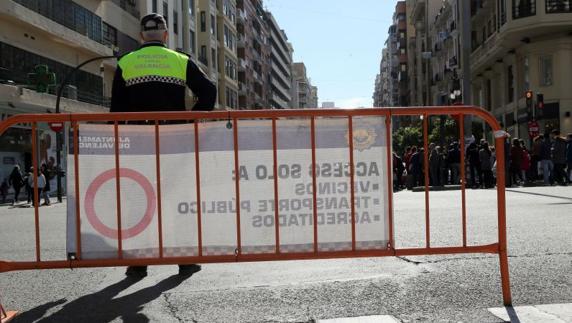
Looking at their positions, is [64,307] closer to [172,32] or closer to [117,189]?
[117,189]

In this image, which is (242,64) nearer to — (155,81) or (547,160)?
(547,160)

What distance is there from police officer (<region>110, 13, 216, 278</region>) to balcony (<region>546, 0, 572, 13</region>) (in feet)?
98.2

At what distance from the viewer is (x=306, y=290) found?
15.0ft

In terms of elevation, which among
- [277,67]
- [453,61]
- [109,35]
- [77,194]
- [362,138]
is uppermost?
[277,67]

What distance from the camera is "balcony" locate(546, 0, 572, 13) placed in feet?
101

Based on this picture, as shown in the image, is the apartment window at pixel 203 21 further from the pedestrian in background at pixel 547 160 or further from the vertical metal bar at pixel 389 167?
the vertical metal bar at pixel 389 167

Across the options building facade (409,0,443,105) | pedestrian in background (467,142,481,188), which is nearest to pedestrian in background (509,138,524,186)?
pedestrian in background (467,142,481,188)

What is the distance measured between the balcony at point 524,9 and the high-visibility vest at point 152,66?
30.0 m

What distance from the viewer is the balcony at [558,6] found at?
101 feet

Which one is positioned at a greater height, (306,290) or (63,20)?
(63,20)

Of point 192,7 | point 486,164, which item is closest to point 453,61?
point 192,7

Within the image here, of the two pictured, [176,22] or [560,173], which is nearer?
[560,173]

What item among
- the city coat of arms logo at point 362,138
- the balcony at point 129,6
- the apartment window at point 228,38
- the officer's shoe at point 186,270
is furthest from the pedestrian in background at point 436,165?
the apartment window at point 228,38

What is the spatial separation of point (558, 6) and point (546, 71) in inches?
139
